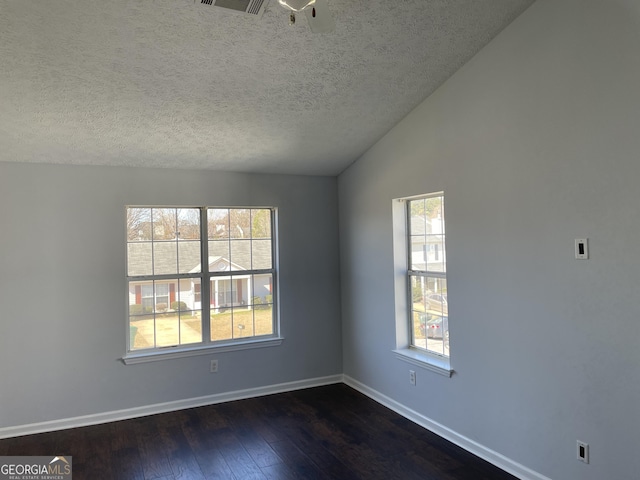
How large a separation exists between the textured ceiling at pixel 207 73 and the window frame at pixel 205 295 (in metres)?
0.78

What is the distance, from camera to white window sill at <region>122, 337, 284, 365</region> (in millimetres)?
4070

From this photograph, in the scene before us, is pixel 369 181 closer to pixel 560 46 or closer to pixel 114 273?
pixel 560 46

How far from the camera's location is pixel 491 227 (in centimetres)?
305

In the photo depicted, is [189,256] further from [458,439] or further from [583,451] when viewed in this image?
[583,451]

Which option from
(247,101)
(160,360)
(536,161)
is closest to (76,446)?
(160,360)

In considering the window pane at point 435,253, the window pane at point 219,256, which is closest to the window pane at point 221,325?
the window pane at point 219,256

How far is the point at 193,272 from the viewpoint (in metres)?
4.40

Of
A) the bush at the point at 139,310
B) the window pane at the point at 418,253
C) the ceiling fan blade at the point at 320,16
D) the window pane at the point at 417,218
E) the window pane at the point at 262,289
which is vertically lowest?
the bush at the point at 139,310

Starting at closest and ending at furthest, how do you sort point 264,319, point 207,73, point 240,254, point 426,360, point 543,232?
1. point 543,232
2. point 207,73
3. point 426,360
4. point 240,254
5. point 264,319

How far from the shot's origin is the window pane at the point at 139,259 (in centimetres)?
416

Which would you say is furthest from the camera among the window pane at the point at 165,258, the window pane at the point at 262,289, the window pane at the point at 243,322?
the window pane at the point at 262,289

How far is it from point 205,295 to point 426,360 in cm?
220

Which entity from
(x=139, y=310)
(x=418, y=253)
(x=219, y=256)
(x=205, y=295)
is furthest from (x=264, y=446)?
(x=418, y=253)

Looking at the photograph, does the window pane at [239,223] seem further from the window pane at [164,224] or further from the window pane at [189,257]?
Result: the window pane at [164,224]
